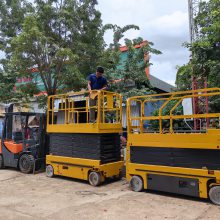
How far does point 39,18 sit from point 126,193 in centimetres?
762

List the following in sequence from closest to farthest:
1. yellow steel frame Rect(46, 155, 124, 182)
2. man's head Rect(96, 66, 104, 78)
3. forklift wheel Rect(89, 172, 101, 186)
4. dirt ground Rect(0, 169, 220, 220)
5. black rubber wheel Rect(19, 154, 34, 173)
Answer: dirt ground Rect(0, 169, 220, 220)
forklift wheel Rect(89, 172, 101, 186)
yellow steel frame Rect(46, 155, 124, 182)
man's head Rect(96, 66, 104, 78)
black rubber wheel Rect(19, 154, 34, 173)

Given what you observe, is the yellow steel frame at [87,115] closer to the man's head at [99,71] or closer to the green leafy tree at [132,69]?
the man's head at [99,71]

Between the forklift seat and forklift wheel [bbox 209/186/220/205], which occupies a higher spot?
the forklift seat

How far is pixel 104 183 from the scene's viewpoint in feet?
28.5

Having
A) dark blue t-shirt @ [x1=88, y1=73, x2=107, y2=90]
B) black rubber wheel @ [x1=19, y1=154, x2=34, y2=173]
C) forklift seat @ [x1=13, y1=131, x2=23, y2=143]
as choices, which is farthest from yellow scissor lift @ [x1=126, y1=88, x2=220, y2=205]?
forklift seat @ [x1=13, y1=131, x2=23, y2=143]

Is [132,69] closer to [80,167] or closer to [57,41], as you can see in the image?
[57,41]

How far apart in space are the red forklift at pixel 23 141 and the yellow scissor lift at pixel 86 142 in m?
1.02

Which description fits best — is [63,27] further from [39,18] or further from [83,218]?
[83,218]

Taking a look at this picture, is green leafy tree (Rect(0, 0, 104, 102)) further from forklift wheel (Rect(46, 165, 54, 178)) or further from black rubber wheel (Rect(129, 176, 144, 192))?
black rubber wheel (Rect(129, 176, 144, 192))

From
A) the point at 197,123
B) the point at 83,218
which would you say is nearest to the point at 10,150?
the point at 83,218

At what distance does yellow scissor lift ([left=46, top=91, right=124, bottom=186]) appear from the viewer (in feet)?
27.6

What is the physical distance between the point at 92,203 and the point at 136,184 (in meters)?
1.44

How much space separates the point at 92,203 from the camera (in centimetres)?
660

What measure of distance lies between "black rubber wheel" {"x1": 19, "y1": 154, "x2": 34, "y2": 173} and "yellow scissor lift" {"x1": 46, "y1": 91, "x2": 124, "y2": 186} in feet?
3.04
